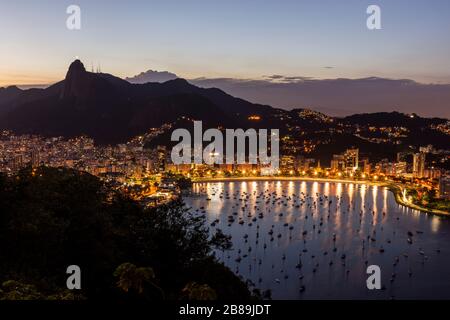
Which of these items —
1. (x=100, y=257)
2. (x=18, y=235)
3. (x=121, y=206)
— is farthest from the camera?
(x=121, y=206)

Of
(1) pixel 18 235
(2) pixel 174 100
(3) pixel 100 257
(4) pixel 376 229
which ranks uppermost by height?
(2) pixel 174 100

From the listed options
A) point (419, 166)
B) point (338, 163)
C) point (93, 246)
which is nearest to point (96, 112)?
point (338, 163)

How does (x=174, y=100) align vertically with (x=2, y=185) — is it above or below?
above

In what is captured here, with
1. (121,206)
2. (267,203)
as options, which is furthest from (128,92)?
(121,206)

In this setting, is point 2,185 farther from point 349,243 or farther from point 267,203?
point 267,203

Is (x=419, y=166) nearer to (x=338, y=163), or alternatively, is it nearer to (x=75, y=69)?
(x=338, y=163)

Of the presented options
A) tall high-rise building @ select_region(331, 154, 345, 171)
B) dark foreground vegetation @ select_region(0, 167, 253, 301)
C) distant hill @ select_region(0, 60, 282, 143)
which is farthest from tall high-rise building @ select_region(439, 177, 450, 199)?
distant hill @ select_region(0, 60, 282, 143)
